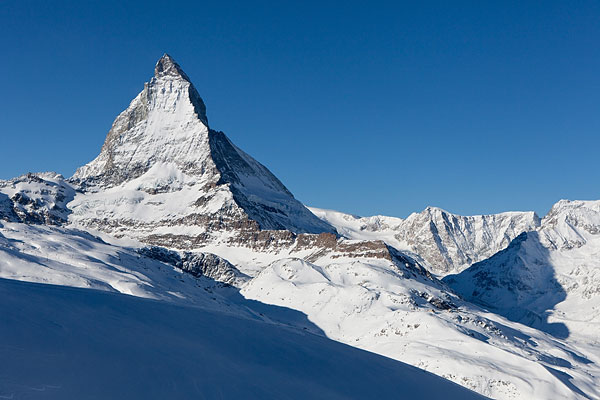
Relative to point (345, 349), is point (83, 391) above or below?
below

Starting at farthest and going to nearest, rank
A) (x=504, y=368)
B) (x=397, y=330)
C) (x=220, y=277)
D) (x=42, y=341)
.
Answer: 1. (x=220, y=277)
2. (x=397, y=330)
3. (x=504, y=368)
4. (x=42, y=341)

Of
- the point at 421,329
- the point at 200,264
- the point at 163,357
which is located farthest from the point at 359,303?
the point at 163,357

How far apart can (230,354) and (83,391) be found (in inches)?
186

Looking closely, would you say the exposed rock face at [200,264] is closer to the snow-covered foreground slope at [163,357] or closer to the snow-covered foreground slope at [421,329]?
the snow-covered foreground slope at [421,329]

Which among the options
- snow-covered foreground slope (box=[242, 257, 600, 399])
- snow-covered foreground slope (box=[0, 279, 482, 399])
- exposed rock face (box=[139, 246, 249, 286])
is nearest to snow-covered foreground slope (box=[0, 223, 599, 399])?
snow-covered foreground slope (box=[242, 257, 600, 399])

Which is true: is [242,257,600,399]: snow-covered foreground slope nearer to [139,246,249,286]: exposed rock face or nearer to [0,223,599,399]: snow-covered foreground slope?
[0,223,599,399]: snow-covered foreground slope

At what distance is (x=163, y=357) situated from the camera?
12656 mm

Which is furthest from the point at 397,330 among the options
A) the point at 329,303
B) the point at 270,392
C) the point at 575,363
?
the point at 270,392

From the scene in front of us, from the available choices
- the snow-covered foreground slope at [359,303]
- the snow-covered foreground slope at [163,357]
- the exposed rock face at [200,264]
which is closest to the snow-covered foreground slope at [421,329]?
the snow-covered foreground slope at [359,303]

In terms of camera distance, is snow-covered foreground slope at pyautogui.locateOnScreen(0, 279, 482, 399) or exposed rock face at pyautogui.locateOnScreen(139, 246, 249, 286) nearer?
snow-covered foreground slope at pyautogui.locateOnScreen(0, 279, 482, 399)

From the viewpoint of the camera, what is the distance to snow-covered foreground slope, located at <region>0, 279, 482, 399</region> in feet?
35.3

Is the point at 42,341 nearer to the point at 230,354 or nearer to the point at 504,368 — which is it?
the point at 230,354

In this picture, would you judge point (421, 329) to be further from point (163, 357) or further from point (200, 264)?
point (200, 264)

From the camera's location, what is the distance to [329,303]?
99812 mm
